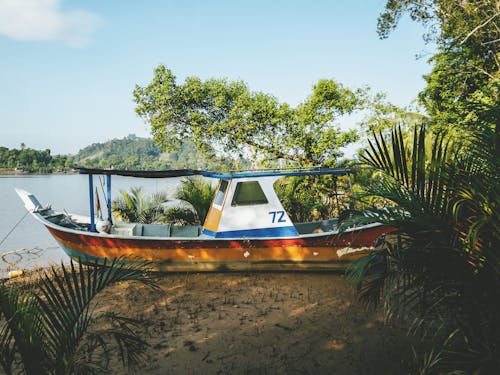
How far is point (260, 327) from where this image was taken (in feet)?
15.9

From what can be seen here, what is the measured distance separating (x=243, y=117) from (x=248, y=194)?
18.8 ft

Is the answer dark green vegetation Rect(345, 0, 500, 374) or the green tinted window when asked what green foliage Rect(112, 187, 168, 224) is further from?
dark green vegetation Rect(345, 0, 500, 374)

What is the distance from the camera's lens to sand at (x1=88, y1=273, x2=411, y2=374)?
3873mm

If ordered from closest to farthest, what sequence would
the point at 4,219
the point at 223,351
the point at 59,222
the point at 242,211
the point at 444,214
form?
1. the point at 444,214
2. the point at 223,351
3. the point at 242,211
4. the point at 59,222
5. the point at 4,219

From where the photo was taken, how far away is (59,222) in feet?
27.8

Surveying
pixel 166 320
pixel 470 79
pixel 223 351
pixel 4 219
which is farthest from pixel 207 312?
pixel 4 219

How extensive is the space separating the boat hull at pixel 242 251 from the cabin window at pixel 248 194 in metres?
0.81

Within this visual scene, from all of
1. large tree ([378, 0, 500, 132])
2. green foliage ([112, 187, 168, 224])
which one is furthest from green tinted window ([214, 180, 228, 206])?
large tree ([378, 0, 500, 132])

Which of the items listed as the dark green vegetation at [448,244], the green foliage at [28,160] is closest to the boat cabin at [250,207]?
the dark green vegetation at [448,244]

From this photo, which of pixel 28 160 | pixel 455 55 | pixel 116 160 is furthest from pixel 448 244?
pixel 116 160

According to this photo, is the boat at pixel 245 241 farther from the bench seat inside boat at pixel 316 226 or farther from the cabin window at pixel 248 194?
the bench seat inside boat at pixel 316 226

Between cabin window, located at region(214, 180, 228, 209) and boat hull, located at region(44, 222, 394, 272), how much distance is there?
88cm

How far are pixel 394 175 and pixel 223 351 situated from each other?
9.74ft

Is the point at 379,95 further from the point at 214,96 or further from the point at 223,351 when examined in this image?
the point at 223,351
